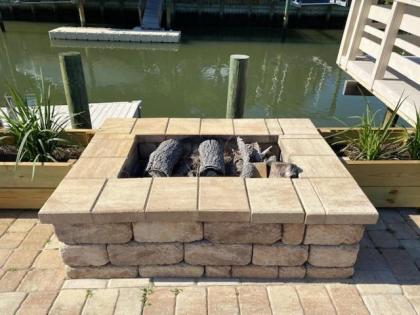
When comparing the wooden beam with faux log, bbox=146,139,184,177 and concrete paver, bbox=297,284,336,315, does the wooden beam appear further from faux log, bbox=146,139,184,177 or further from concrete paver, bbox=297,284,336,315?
concrete paver, bbox=297,284,336,315

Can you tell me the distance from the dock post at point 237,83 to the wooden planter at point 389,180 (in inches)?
60.6

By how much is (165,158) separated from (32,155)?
1.26 meters

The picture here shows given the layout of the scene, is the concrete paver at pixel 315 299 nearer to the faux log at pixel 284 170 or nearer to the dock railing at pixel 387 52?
the faux log at pixel 284 170

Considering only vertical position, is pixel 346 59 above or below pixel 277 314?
above

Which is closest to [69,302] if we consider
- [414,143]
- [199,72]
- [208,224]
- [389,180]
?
[208,224]

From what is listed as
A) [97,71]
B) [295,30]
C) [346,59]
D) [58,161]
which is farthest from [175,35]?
[58,161]

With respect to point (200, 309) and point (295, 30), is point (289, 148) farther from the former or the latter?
point (295, 30)

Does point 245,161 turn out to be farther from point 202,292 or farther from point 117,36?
point 117,36

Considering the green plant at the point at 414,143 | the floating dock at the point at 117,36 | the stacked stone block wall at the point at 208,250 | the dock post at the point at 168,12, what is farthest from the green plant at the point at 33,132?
the dock post at the point at 168,12

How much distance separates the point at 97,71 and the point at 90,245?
403 inches

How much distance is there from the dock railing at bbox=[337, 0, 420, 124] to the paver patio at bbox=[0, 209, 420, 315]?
1722 mm

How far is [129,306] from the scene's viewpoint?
7.13 ft

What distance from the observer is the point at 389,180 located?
3.09m

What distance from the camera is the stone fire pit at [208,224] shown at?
2.17 metres
